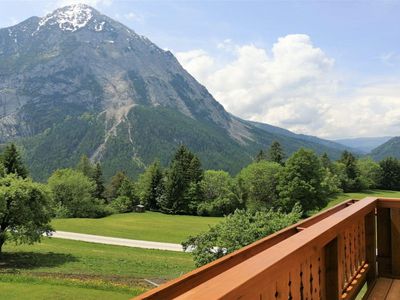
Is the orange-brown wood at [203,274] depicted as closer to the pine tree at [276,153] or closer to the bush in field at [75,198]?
the bush in field at [75,198]

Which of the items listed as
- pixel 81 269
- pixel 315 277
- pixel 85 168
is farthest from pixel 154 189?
pixel 315 277

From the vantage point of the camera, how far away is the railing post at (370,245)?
5.65 metres

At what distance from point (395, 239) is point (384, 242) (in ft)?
0.52

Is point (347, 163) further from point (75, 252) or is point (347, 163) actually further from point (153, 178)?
point (75, 252)

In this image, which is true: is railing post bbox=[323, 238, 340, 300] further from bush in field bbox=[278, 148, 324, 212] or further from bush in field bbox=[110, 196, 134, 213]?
bush in field bbox=[110, 196, 134, 213]

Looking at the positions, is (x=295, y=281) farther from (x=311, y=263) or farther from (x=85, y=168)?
(x=85, y=168)

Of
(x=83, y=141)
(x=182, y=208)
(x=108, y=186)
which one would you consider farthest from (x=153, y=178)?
(x=83, y=141)

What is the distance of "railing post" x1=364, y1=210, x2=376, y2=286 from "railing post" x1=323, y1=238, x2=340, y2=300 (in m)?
2.09

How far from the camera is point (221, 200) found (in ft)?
191

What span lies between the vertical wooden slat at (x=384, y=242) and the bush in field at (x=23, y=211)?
78.3ft

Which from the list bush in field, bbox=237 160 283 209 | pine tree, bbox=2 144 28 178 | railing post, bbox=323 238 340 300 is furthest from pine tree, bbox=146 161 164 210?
railing post, bbox=323 238 340 300

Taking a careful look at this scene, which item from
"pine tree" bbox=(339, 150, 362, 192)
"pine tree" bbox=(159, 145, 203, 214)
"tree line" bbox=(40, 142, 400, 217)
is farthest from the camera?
"pine tree" bbox=(339, 150, 362, 192)

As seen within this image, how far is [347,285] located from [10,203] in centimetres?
2519

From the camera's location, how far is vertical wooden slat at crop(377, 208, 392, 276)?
19.2 feet
